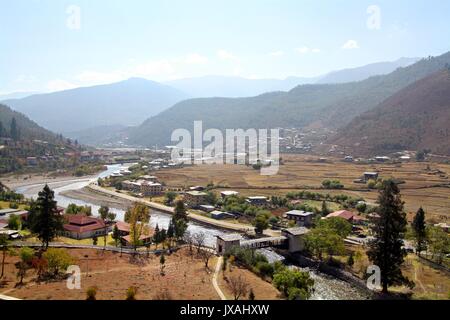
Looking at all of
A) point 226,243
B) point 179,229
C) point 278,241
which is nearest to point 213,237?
point 179,229

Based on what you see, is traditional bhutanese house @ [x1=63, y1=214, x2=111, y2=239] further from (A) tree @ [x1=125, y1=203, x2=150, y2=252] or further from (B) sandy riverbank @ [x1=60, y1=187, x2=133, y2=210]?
(B) sandy riverbank @ [x1=60, y1=187, x2=133, y2=210]

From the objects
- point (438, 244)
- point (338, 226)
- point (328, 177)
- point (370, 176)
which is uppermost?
point (370, 176)

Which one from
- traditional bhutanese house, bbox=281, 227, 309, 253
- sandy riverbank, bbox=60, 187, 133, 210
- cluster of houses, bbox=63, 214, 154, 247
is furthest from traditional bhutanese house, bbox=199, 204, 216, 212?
traditional bhutanese house, bbox=281, 227, 309, 253

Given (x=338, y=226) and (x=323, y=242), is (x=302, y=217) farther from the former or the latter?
(x=323, y=242)
